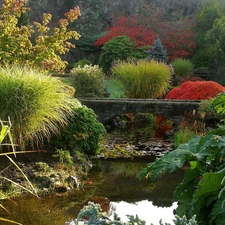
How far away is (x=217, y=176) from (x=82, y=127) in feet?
17.6

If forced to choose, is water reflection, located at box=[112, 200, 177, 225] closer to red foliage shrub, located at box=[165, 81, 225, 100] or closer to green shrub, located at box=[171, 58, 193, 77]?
red foliage shrub, located at box=[165, 81, 225, 100]

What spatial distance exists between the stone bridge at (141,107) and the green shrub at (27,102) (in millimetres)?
4373

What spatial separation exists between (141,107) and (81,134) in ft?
12.5

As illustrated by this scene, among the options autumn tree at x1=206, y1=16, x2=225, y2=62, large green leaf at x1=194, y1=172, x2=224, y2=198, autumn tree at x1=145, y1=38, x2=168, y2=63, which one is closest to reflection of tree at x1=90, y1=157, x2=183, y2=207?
large green leaf at x1=194, y1=172, x2=224, y2=198

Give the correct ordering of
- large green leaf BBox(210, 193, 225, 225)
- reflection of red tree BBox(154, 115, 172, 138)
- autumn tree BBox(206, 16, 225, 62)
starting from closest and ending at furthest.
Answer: large green leaf BBox(210, 193, 225, 225)
reflection of red tree BBox(154, 115, 172, 138)
autumn tree BBox(206, 16, 225, 62)

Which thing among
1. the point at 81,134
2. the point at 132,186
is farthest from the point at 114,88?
the point at 132,186

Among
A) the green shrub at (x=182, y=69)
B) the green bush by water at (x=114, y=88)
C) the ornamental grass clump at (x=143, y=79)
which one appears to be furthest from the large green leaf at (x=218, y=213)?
the green shrub at (x=182, y=69)

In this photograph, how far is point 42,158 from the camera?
7.20 m

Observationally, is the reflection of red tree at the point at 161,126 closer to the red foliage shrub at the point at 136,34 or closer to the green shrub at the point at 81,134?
the green shrub at the point at 81,134

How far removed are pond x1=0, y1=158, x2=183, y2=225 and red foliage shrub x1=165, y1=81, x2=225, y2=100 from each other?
465 centimetres

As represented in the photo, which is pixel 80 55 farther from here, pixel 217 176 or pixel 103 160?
pixel 217 176

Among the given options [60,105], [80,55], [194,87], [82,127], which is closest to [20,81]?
[60,105]

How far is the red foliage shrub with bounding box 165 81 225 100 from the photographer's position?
12.1m

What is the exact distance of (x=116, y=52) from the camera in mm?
22641
